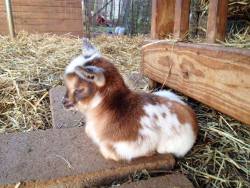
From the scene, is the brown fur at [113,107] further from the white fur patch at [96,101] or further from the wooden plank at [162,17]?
the wooden plank at [162,17]

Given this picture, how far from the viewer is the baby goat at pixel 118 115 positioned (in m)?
1.36

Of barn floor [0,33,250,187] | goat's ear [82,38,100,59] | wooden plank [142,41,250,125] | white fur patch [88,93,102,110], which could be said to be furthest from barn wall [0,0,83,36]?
white fur patch [88,93,102,110]

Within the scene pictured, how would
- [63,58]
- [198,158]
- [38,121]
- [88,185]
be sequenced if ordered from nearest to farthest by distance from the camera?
[88,185]
[198,158]
[38,121]
[63,58]

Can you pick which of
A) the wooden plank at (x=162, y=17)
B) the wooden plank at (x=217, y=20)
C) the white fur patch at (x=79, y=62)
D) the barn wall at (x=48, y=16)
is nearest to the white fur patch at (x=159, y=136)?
the white fur patch at (x=79, y=62)

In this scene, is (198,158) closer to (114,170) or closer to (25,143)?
(114,170)

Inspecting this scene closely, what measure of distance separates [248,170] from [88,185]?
0.76m

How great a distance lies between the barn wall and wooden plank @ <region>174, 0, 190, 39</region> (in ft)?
14.5

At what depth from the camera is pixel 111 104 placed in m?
1.39

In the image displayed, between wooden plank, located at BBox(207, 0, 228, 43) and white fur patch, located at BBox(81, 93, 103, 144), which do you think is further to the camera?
wooden plank, located at BBox(207, 0, 228, 43)

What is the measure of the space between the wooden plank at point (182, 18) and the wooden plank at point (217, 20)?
334 millimetres

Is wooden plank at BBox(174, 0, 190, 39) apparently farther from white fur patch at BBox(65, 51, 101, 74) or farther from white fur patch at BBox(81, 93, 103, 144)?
white fur patch at BBox(81, 93, 103, 144)

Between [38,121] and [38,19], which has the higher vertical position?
[38,19]

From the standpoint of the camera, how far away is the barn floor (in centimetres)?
147

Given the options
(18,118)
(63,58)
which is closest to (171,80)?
(18,118)
